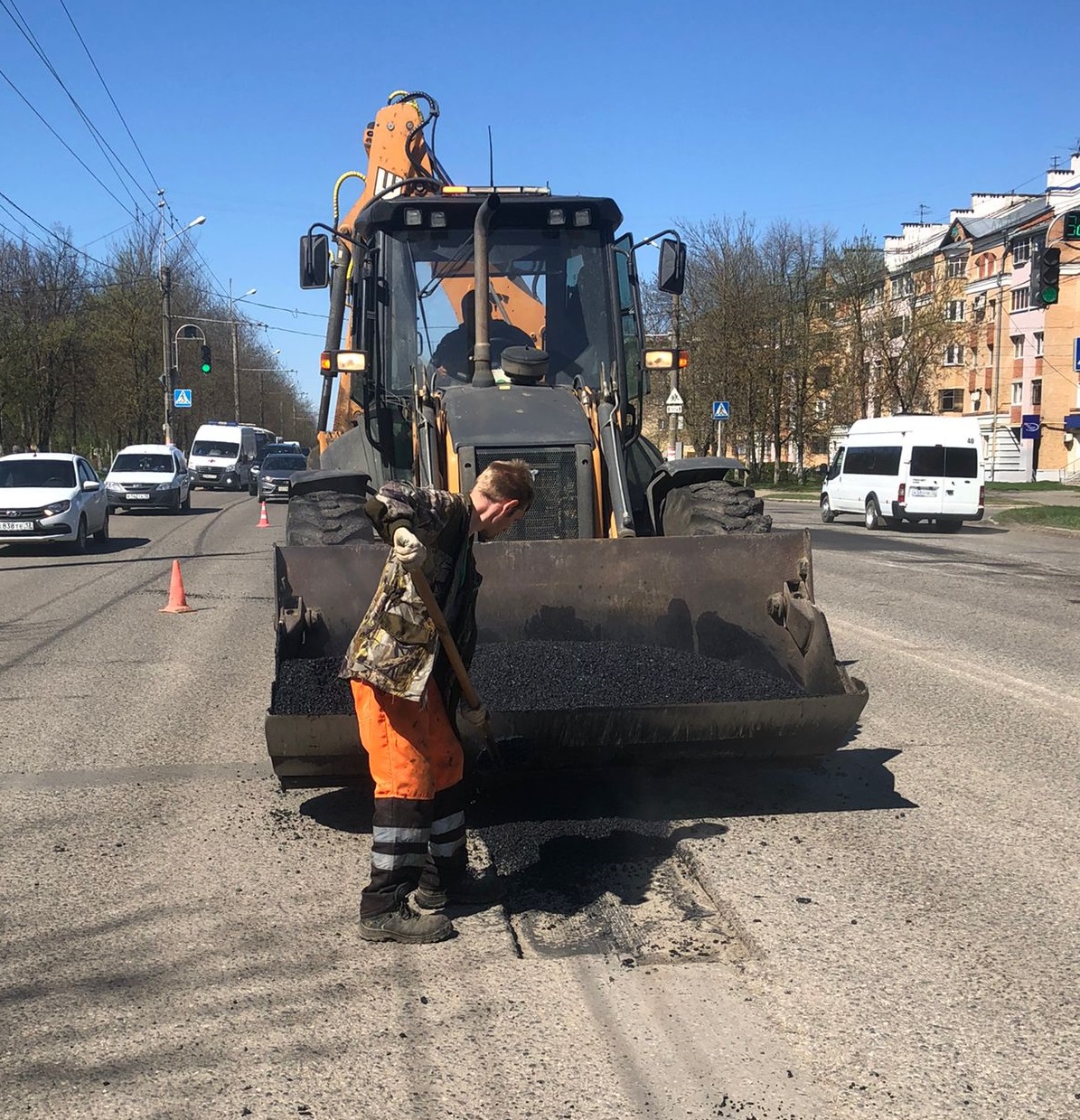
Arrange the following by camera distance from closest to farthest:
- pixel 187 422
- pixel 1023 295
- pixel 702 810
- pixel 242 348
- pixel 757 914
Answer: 1. pixel 757 914
2. pixel 702 810
3. pixel 1023 295
4. pixel 187 422
5. pixel 242 348

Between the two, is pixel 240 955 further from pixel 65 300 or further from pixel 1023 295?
pixel 1023 295

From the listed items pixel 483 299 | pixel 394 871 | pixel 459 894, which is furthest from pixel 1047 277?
pixel 394 871

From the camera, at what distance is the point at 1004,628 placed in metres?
11.8

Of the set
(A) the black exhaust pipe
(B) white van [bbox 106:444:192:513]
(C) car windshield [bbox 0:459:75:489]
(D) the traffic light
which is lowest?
(B) white van [bbox 106:444:192:513]

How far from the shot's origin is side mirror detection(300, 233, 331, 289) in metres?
8.61

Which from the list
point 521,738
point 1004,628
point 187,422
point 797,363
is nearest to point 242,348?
point 187,422

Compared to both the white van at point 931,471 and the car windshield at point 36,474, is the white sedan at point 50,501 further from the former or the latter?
the white van at point 931,471

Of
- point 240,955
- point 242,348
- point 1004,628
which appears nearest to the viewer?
point 240,955

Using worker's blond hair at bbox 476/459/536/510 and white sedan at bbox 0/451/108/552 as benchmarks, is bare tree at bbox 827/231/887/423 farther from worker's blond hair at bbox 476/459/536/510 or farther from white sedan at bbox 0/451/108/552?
worker's blond hair at bbox 476/459/536/510

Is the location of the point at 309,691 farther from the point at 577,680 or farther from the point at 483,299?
the point at 483,299

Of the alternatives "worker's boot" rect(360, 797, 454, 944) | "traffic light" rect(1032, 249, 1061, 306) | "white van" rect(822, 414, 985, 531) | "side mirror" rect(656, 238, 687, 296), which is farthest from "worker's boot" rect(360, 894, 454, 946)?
"white van" rect(822, 414, 985, 531)

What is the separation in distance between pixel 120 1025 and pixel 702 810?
2.88 metres

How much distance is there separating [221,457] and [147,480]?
755 inches

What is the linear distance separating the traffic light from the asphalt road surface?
15.7m
